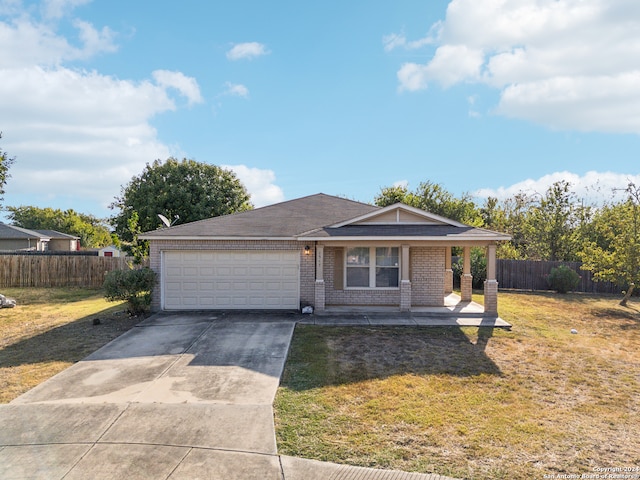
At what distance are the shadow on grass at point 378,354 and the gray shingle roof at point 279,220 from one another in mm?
4309

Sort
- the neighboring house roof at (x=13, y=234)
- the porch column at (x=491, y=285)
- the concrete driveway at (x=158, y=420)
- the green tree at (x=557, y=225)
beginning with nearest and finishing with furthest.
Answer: the concrete driveway at (x=158, y=420) < the porch column at (x=491, y=285) < the green tree at (x=557, y=225) < the neighboring house roof at (x=13, y=234)

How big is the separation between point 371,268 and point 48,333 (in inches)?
400

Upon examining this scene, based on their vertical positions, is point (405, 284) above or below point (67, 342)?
above

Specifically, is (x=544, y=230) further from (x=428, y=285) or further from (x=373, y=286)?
(x=373, y=286)

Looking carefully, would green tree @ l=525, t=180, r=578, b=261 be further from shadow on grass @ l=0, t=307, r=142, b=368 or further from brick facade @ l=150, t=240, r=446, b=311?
shadow on grass @ l=0, t=307, r=142, b=368

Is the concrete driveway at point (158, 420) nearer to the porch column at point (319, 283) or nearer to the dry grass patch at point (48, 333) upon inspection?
the dry grass patch at point (48, 333)

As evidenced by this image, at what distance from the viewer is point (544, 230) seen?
24.3 metres

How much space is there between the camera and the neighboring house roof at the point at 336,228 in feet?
39.7

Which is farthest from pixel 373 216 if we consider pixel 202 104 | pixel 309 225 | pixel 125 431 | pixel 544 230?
pixel 544 230

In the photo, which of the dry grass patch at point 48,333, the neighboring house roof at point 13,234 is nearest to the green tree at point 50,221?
the neighboring house roof at point 13,234

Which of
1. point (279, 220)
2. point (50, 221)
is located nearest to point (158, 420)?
point (279, 220)

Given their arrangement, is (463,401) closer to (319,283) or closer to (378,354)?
(378,354)

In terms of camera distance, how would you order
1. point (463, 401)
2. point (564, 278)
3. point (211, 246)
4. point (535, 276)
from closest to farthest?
1. point (463, 401)
2. point (211, 246)
3. point (564, 278)
4. point (535, 276)

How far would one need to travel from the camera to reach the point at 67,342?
9781 mm
